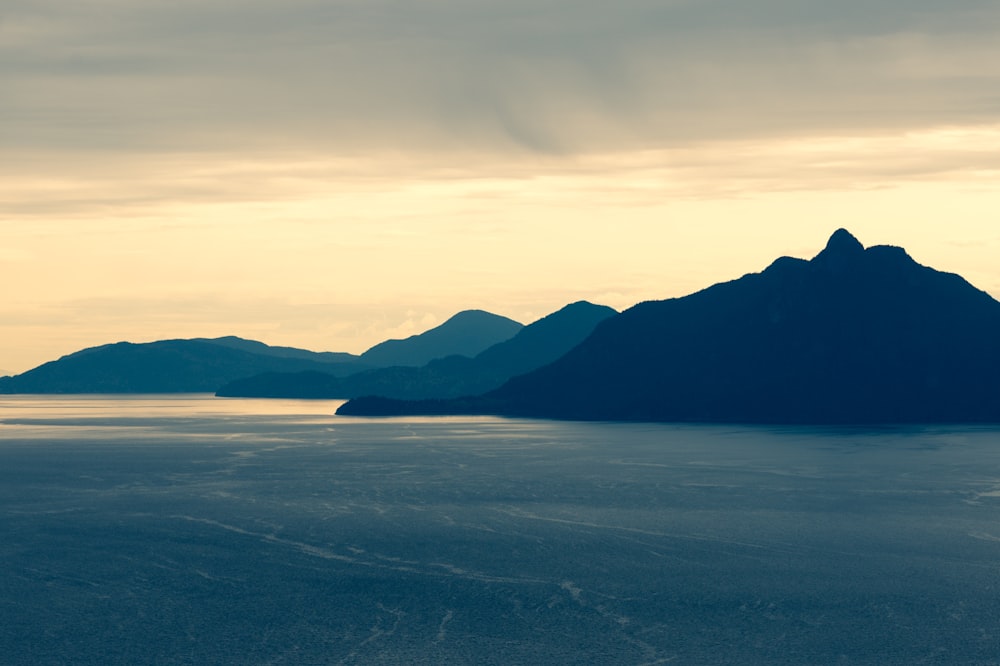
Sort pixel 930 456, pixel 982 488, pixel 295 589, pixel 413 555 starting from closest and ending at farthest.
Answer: pixel 295 589
pixel 413 555
pixel 982 488
pixel 930 456

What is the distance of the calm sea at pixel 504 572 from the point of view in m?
63.1

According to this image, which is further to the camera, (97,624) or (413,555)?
(413,555)

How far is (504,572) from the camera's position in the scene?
82.8 meters

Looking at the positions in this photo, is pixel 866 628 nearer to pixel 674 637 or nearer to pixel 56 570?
pixel 674 637

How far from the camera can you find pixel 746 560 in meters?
87.5

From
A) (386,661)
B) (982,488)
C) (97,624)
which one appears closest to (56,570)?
(97,624)

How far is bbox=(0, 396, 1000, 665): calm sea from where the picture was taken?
63.1 meters

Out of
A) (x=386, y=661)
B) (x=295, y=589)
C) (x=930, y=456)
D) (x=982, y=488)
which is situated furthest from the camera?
(x=930, y=456)

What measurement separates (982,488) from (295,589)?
99821mm

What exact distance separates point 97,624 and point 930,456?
163m

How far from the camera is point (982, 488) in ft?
456

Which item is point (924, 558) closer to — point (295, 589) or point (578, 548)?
point (578, 548)

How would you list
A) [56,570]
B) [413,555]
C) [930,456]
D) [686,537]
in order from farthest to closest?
[930,456], [686,537], [413,555], [56,570]

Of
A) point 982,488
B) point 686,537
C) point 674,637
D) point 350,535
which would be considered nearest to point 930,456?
point 982,488
